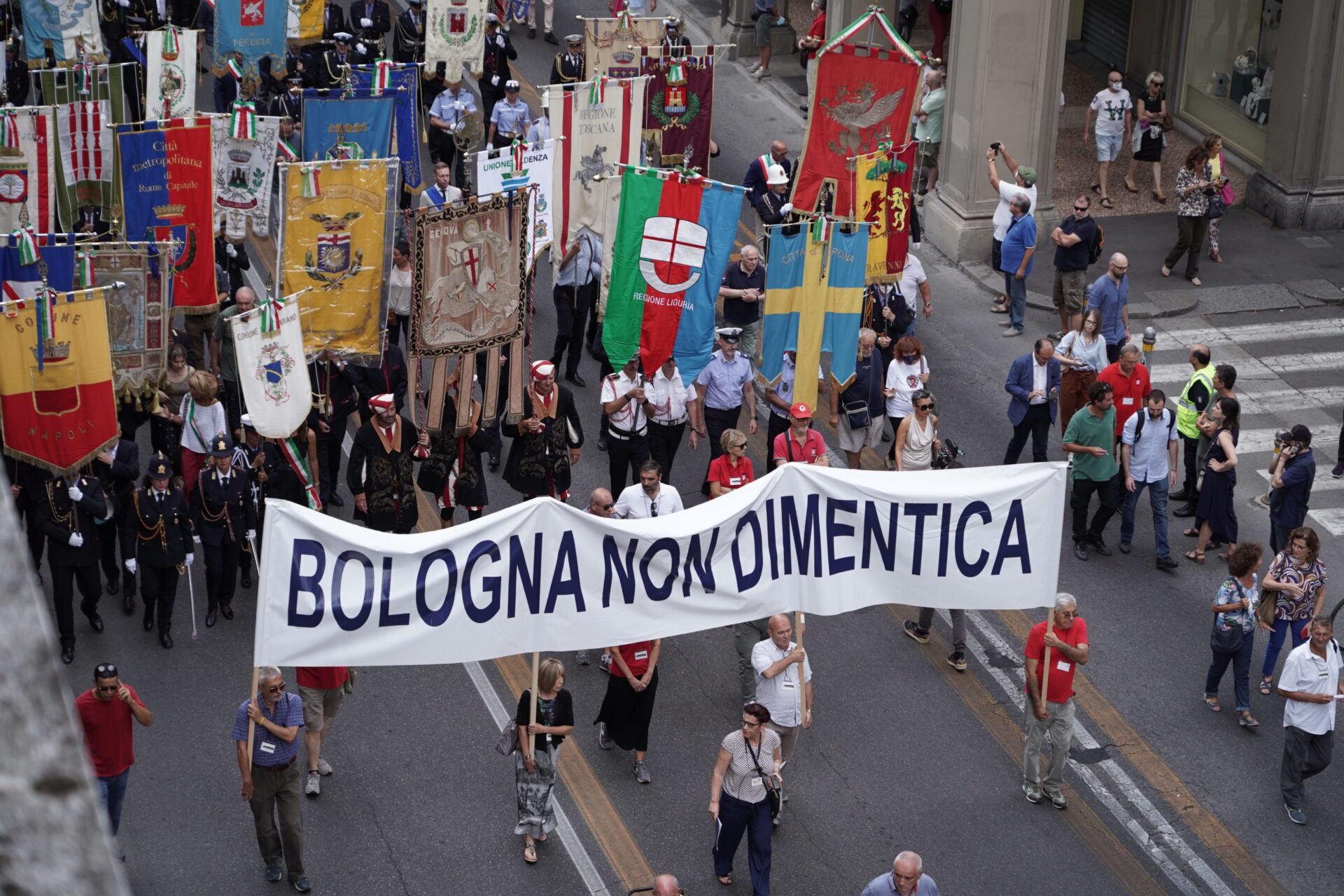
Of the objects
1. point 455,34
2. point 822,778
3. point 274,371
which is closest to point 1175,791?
point 822,778

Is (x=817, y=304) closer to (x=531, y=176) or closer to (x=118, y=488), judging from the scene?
(x=531, y=176)

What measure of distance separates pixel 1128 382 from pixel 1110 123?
8.85m

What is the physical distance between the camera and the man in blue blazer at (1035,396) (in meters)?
15.8

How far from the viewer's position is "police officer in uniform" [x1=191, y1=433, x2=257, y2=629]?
13289 mm

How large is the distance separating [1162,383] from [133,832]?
12.1 metres

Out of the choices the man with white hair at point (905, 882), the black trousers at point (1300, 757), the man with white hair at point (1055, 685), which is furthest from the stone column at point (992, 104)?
the man with white hair at point (905, 882)

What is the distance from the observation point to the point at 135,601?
46.1ft

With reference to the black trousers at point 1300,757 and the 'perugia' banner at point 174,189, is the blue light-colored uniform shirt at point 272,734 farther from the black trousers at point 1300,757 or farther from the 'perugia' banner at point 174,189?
the 'perugia' banner at point 174,189

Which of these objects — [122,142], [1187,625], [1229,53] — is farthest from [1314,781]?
[1229,53]

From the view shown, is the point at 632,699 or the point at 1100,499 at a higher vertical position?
the point at 1100,499

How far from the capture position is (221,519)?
13336 mm

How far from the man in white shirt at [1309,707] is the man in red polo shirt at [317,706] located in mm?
6311

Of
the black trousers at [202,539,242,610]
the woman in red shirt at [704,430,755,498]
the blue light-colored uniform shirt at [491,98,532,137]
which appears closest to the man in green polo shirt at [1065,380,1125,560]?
the woman in red shirt at [704,430,755,498]

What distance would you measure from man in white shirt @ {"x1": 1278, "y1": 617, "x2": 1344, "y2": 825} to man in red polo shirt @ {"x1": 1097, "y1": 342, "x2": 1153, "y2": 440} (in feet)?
14.5
